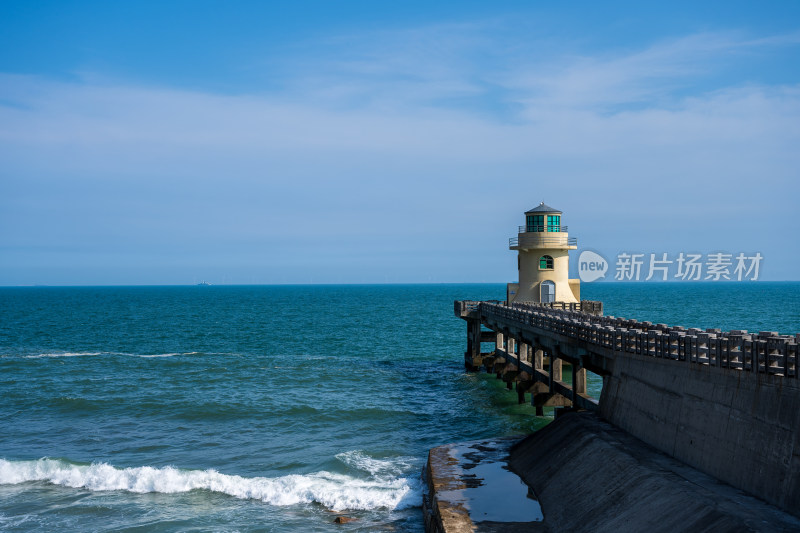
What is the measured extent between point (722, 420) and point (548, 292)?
94.8 feet

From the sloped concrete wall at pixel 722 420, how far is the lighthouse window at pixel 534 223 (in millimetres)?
24123

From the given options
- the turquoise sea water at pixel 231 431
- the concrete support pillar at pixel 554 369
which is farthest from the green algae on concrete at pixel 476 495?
the concrete support pillar at pixel 554 369

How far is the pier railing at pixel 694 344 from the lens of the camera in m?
14.1

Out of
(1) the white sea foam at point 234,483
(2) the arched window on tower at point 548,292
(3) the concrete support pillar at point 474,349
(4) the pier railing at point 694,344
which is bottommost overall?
(1) the white sea foam at point 234,483

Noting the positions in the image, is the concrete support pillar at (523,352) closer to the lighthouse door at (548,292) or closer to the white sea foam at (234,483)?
the lighthouse door at (548,292)

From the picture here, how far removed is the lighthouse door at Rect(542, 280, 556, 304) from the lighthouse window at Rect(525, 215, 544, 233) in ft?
11.5

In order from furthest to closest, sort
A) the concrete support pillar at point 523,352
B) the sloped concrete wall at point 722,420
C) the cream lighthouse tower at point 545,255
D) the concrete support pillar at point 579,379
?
the cream lighthouse tower at point 545,255
the concrete support pillar at point 523,352
the concrete support pillar at point 579,379
the sloped concrete wall at point 722,420

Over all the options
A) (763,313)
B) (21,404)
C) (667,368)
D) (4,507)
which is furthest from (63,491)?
(763,313)

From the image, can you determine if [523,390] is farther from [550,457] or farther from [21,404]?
[21,404]

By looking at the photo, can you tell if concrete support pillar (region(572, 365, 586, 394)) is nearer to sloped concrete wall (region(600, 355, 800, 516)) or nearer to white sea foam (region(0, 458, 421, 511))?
sloped concrete wall (region(600, 355, 800, 516))

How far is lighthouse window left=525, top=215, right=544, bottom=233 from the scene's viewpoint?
143ft

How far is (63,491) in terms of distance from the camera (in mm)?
22688

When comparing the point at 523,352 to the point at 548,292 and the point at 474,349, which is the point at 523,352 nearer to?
the point at 548,292

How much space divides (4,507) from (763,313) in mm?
99141
